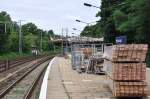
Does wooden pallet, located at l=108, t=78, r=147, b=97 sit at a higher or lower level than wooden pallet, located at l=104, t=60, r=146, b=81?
lower

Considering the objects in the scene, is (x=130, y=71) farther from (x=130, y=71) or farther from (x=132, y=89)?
(x=132, y=89)

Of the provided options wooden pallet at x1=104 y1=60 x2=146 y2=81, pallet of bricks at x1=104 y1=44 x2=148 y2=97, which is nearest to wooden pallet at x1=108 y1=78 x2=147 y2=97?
pallet of bricks at x1=104 y1=44 x2=148 y2=97

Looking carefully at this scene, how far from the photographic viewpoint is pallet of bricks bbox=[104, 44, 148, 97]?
1847 centimetres

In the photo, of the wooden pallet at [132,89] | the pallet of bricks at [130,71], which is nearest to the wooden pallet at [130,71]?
the pallet of bricks at [130,71]

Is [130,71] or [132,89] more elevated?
[130,71]

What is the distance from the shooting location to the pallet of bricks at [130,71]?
1847cm

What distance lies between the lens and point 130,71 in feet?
61.2

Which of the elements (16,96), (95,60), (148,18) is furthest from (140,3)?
(16,96)

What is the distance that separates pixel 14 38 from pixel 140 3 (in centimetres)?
9528

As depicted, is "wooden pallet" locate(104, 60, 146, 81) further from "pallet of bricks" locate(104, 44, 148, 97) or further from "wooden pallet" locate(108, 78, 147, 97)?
"wooden pallet" locate(108, 78, 147, 97)

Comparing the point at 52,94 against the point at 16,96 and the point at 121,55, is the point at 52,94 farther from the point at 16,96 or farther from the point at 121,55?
the point at 121,55

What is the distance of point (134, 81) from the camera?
18672mm

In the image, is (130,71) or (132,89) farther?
(130,71)

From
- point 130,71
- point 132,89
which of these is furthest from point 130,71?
point 132,89
